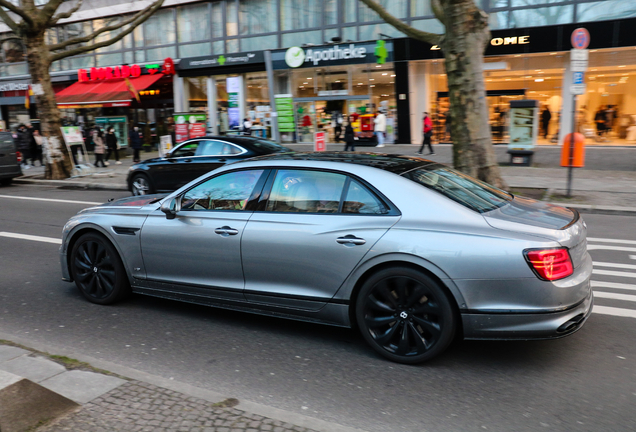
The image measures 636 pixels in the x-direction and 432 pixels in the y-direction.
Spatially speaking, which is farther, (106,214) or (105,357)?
(106,214)

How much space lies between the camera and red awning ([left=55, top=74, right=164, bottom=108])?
27489 millimetres

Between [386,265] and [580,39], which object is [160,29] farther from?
[386,265]

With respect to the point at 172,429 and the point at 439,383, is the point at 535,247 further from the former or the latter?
the point at 172,429

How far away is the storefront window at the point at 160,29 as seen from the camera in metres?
27.8

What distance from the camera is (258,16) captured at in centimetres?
2559

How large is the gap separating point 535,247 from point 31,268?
6.32 m

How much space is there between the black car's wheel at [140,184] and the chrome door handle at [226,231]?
9.17 metres

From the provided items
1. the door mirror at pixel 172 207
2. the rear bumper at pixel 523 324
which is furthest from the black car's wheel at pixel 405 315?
the door mirror at pixel 172 207

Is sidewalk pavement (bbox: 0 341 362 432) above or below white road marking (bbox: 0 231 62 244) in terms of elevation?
above

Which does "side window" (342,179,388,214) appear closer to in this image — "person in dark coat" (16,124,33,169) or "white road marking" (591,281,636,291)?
"white road marking" (591,281,636,291)

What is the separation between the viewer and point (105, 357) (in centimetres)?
433

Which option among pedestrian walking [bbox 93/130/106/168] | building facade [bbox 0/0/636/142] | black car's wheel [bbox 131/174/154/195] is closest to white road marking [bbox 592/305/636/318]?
black car's wheel [bbox 131/174/154/195]

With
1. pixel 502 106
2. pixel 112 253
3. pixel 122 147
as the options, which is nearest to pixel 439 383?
pixel 112 253

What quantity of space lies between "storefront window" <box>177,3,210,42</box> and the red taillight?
26052 mm
